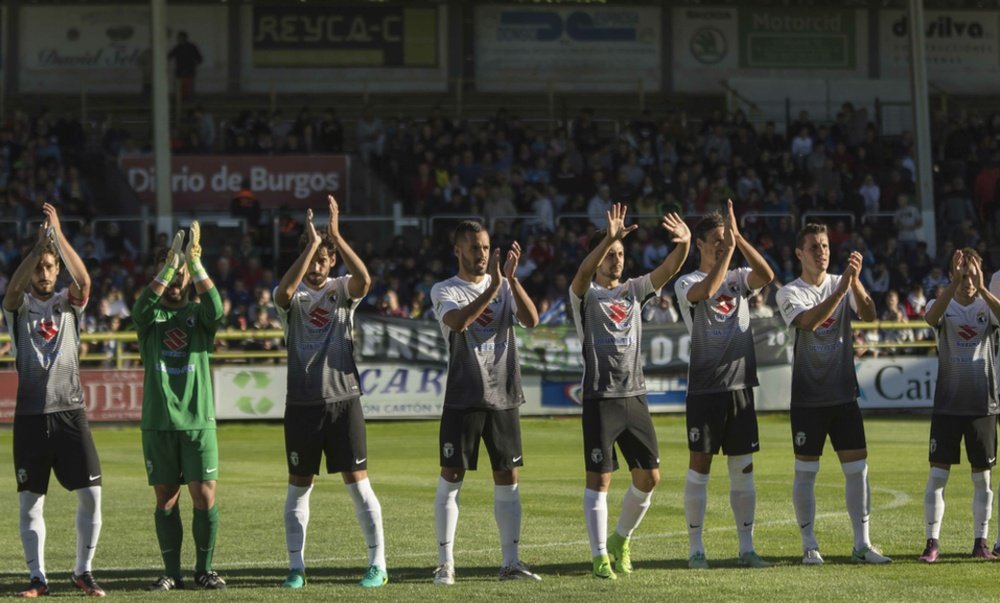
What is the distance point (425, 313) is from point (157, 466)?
57.0 ft

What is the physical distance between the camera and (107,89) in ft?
128

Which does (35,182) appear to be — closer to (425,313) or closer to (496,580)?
(425,313)

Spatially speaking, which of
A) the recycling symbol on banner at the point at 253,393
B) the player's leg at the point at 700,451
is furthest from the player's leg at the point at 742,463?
the recycling symbol on banner at the point at 253,393

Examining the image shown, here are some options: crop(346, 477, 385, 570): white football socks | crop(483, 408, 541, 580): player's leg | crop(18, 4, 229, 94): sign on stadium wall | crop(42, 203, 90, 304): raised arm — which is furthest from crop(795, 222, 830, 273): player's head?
crop(18, 4, 229, 94): sign on stadium wall

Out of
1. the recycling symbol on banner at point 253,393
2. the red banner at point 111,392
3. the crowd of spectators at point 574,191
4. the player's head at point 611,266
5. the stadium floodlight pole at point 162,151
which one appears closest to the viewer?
the player's head at point 611,266

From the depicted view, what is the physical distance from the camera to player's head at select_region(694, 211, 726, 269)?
11.5 m

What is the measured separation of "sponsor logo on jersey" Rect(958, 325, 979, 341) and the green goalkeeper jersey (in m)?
5.59

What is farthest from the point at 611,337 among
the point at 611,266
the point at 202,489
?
the point at 202,489

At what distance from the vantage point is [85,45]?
129 feet

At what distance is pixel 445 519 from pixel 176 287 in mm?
2470

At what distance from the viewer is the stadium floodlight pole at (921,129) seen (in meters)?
33.1

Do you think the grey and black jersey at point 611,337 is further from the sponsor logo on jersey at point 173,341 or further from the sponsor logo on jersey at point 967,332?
the sponsor logo on jersey at point 173,341

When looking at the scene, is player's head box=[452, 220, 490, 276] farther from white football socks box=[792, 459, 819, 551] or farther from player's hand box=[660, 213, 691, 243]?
white football socks box=[792, 459, 819, 551]

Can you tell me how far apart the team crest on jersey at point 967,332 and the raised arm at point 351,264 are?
4.59m
